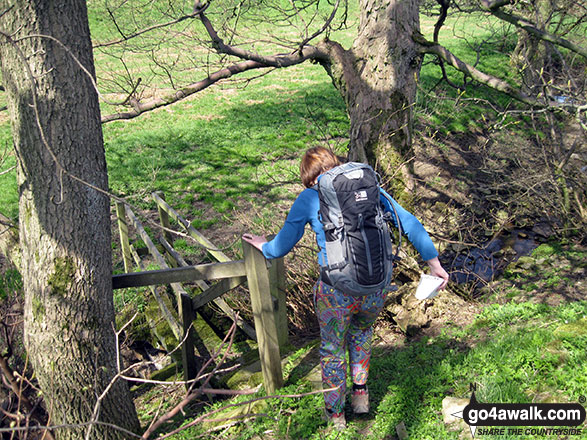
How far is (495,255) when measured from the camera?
8188 millimetres

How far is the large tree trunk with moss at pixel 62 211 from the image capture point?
2.84 meters

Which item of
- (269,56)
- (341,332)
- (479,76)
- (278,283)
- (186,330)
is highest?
(269,56)

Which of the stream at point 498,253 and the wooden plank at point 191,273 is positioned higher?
the wooden plank at point 191,273

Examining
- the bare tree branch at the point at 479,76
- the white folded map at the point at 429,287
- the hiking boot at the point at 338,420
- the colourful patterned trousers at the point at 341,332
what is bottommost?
the hiking boot at the point at 338,420

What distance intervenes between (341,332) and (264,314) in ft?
2.36

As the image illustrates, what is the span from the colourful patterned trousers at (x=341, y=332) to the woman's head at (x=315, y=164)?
651 millimetres

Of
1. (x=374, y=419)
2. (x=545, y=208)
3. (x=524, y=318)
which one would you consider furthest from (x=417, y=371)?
(x=545, y=208)

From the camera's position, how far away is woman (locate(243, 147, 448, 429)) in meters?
2.90

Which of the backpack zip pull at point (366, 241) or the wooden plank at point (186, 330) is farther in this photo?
the wooden plank at point (186, 330)

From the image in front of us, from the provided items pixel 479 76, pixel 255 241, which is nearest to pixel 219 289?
pixel 255 241

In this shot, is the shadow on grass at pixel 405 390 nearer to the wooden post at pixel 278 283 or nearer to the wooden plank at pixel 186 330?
the wooden post at pixel 278 283

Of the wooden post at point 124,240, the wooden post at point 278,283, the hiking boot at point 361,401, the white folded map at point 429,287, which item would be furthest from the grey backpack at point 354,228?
the wooden post at point 124,240

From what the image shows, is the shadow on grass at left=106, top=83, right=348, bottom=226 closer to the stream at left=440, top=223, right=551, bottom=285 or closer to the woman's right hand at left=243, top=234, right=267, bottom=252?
the stream at left=440, top=223, right=551, bottom=285

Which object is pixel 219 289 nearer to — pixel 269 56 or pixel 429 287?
pixel 429 287
